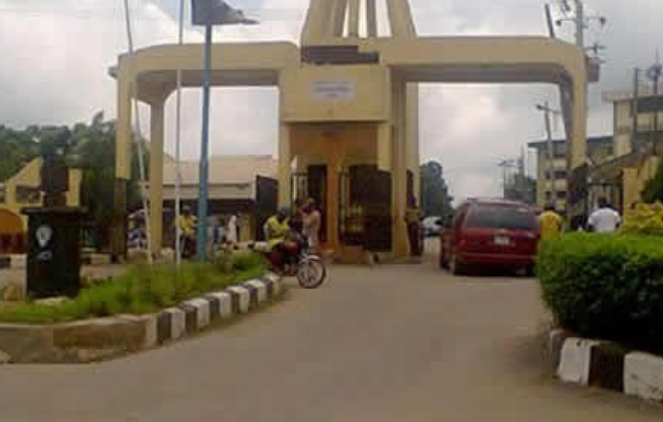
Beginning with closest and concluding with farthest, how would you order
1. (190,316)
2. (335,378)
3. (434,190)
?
1. (335,378)
2. (190,316)
3. (434,190)

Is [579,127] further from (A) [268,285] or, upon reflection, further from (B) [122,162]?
(A) [268,285]

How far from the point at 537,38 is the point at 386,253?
6867 mm

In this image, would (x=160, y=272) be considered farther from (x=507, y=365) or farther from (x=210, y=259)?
(x=507, y=365)

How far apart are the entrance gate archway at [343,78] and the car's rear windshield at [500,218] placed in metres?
5.60

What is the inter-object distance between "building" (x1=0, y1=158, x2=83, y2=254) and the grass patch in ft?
61.5

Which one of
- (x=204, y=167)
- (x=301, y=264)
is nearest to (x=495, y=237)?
(x=301, y=264)

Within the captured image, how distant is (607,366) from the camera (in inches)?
348

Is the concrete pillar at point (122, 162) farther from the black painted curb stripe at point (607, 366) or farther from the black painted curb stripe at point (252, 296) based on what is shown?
the black painted curb stripe at point (607, 366)

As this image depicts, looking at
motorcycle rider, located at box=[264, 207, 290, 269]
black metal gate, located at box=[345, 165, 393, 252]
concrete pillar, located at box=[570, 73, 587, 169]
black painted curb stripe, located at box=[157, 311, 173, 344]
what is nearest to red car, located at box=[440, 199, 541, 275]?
motorcycle rider, located at box=[264, 207, 290, 269]

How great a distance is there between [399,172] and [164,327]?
73.4ft

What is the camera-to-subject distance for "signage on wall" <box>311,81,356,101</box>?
1126 inches

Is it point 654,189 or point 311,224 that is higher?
point 654,189

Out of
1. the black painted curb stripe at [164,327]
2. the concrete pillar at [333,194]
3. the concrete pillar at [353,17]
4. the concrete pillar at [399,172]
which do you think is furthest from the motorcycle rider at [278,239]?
the concrete pillar at [353,17]

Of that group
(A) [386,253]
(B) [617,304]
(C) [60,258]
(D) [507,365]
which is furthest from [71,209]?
(A) [386,253]
